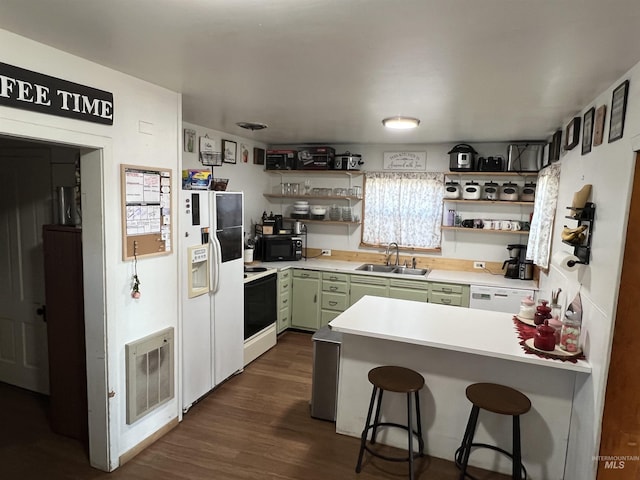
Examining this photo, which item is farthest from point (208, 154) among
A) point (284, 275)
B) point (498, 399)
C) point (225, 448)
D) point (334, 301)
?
point (498, 399)

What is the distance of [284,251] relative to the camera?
5.37 m

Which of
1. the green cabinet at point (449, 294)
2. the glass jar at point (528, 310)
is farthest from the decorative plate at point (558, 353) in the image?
the green cabinet at point (449, 294)

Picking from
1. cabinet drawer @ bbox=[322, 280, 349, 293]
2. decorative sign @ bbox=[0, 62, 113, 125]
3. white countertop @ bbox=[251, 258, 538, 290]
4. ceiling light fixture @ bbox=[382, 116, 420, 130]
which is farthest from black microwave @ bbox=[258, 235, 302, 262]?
decorative sign @ bbox=[0, 62, 113, 125]

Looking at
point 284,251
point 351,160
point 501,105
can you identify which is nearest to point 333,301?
point 284,251

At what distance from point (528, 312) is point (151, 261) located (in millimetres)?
2658

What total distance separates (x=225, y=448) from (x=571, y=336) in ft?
7.69

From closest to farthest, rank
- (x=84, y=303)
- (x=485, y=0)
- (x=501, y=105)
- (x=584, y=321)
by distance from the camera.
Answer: (x=485, y=0), (x=584, y=321), (x=84, y=303), (x=501, y=105)

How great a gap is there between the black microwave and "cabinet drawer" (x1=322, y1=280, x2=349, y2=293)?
2.15 feet

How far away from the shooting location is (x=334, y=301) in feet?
16.5

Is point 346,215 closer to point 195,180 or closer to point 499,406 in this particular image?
point 195,180

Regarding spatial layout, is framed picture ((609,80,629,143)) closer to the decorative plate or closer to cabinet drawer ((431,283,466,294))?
the decorative plate

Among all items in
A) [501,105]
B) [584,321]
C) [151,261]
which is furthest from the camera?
[501,105]

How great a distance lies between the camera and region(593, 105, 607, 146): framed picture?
2373mm

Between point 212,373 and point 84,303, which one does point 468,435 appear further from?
point 84,303
